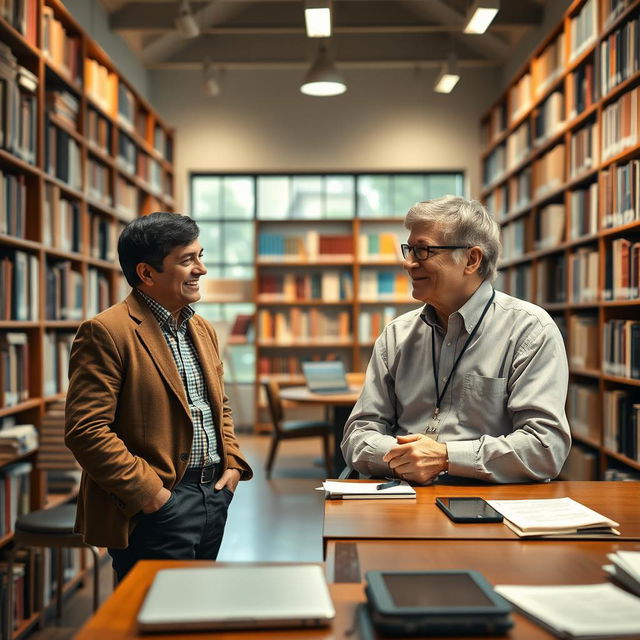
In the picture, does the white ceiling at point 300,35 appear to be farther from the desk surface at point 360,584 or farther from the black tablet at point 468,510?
the desk surface at point 360,584

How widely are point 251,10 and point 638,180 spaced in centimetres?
500

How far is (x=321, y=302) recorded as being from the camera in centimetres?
824

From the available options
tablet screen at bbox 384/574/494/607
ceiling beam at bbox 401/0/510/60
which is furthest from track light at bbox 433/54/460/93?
tablet screen at bbox 384/574/494/607

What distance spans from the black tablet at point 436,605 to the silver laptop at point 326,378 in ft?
14.4

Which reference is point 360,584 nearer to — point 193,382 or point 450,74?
point 193,382

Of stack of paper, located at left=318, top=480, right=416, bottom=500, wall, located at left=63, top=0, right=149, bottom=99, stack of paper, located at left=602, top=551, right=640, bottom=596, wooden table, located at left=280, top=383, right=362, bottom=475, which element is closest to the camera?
stack of paper, located at left=602, top=551, right=640, bottom=596

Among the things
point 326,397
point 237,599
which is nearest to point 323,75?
point 326,397

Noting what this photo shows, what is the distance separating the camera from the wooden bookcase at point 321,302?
825cm

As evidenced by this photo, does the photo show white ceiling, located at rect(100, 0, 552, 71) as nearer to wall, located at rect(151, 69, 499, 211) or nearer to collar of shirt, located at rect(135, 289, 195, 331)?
wall, located at rect(151, 69, 499, 211)

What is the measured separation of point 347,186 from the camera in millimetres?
8641

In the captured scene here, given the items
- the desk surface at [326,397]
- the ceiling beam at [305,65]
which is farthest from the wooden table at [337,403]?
the ceiling beam at [305,65]

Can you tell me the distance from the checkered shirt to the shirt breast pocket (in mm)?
695

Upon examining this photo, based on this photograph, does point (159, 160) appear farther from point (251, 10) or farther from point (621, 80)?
point (621, 80)

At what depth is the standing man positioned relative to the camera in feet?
6.11
